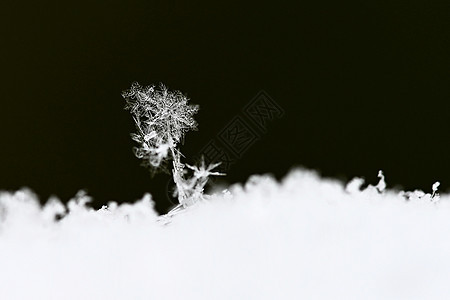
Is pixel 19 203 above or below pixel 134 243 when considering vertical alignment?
above

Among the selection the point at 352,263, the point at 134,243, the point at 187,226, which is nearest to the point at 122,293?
the point at 134,243

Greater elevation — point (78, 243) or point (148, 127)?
point (148, 127)

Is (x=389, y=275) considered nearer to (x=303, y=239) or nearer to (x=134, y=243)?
(x=303, y=239)

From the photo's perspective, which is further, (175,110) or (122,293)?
(175,110)

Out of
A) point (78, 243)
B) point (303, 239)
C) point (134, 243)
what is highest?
point (78, 243)

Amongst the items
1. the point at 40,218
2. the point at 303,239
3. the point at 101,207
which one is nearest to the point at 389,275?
the point at 303,239

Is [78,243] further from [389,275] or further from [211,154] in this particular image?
[389,275]
